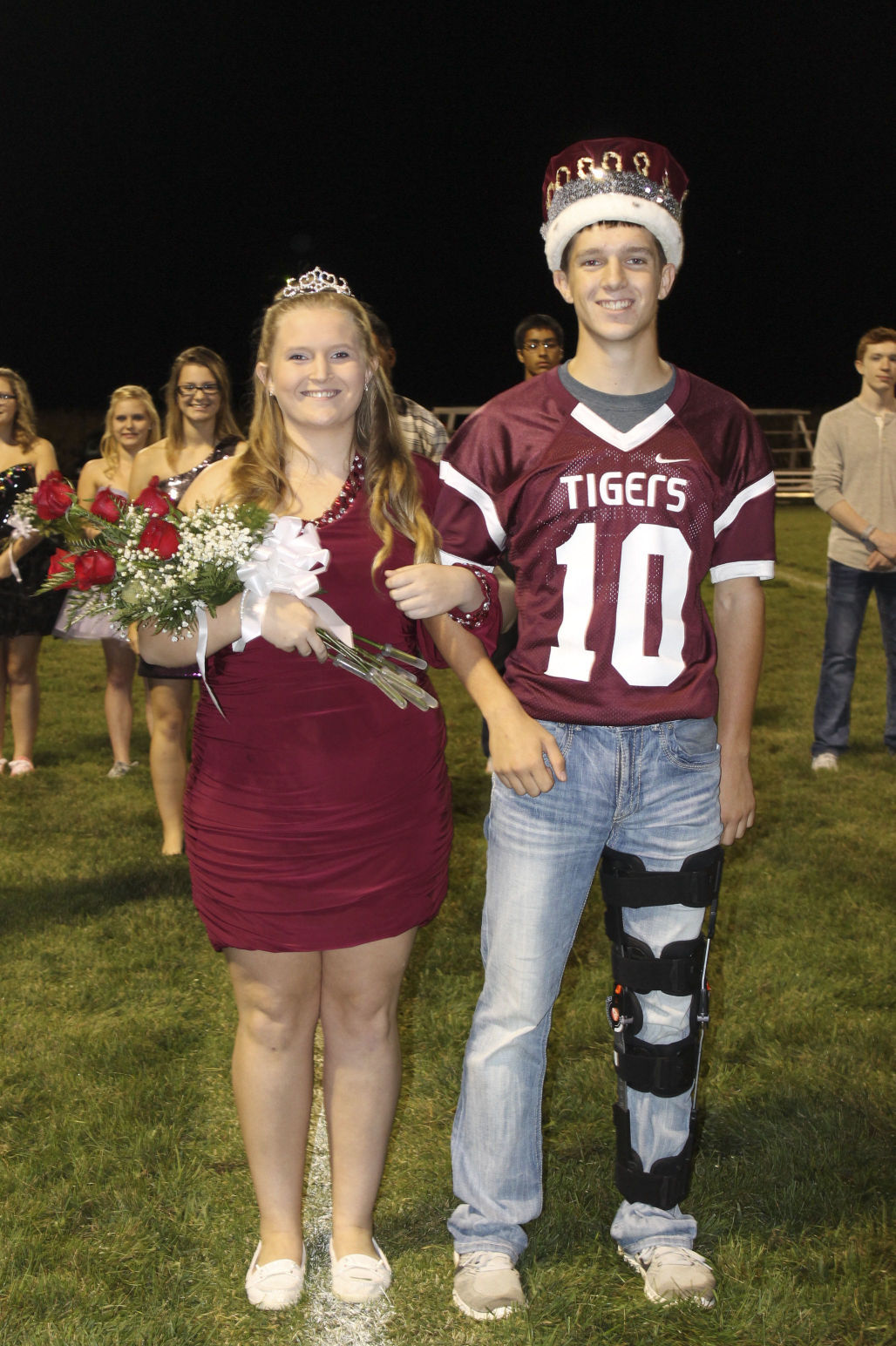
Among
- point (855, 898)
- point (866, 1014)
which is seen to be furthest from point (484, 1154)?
point (855, 898)

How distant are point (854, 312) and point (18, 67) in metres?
24.1

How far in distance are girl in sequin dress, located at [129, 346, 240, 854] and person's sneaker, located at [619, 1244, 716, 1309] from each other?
3.13 meters

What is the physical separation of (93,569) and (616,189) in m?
1.23

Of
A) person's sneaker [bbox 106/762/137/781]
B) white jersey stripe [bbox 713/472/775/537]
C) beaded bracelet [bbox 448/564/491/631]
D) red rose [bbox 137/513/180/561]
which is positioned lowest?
person's sneaker [bbox 106/762/137/781]

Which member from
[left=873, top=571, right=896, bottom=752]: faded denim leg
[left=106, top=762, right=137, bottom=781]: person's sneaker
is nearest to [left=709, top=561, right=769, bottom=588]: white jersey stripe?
[left=873, top=571, right=896, bottom=752]: faded denim leg

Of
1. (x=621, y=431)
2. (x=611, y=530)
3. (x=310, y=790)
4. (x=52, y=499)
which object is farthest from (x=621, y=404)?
(x=52, y=499)

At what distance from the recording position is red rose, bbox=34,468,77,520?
7.72 ft

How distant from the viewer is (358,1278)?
261 centimetres

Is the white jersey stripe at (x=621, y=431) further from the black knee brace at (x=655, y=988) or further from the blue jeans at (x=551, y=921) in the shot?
the black knee brace at (x=655, y=988)

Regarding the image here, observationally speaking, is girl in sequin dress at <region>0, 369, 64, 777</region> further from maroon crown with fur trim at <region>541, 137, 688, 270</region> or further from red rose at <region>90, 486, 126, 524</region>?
maroon crown with fur trim at <region>541, 137, 688, 270</region>

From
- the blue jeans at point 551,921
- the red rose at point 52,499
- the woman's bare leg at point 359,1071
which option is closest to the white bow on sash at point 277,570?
the red rose at point 52,499

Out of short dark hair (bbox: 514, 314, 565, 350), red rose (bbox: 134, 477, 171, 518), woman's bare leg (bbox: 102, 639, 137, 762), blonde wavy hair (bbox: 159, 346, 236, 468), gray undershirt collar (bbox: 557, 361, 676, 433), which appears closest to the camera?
red rose (bbox: 134, 477, 171, 518)

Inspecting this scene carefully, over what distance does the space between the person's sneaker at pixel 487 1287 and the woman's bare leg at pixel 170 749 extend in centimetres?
289

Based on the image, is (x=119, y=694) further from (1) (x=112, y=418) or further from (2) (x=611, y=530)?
(2) (x=611, y=530)
